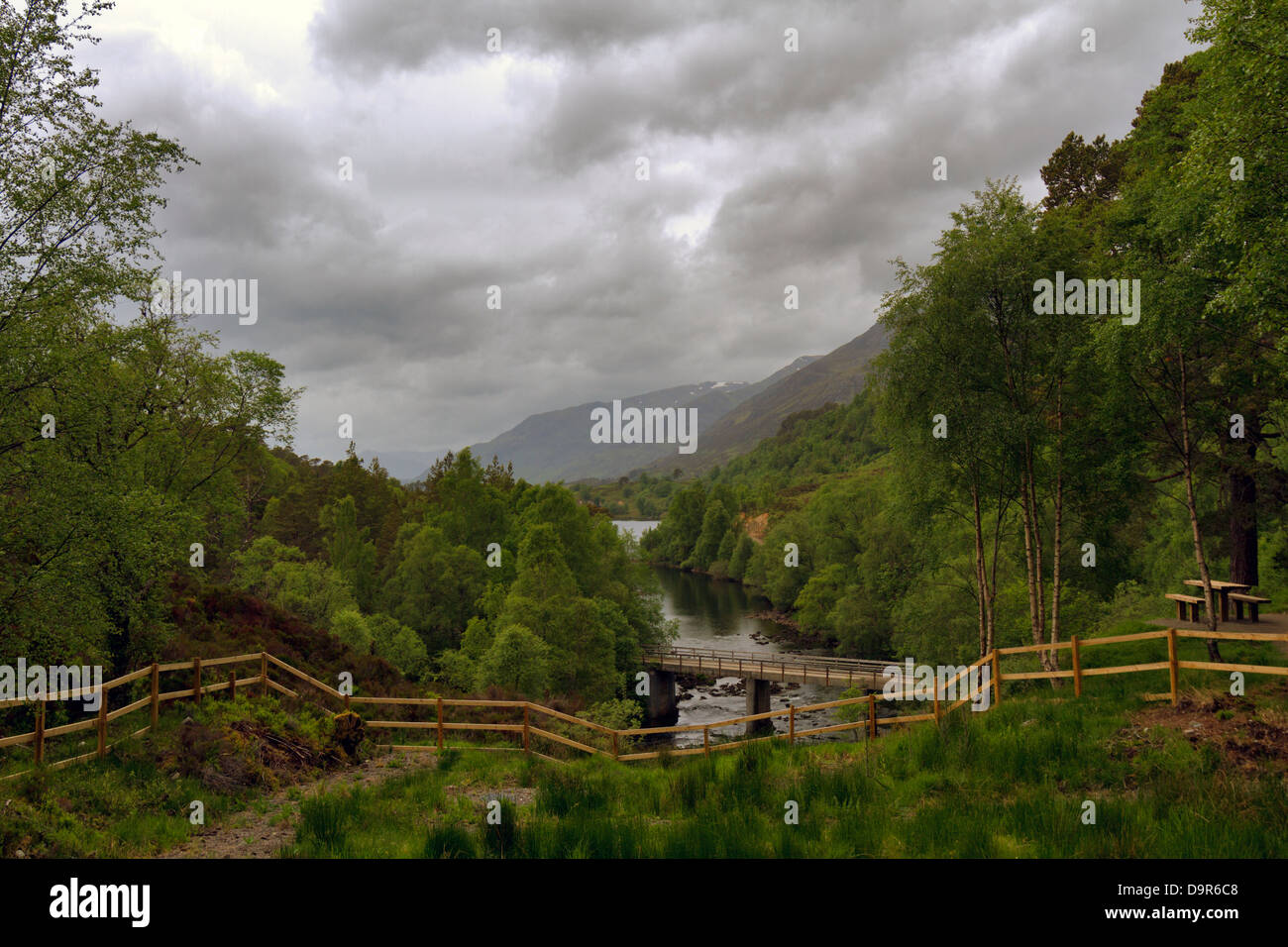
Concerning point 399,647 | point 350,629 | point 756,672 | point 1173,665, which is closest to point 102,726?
point 1173,665

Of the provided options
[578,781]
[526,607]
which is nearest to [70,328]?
[578,781]

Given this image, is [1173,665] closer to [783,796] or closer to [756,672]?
[783,796]

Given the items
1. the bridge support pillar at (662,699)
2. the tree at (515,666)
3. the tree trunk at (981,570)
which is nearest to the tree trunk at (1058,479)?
the tree trunk at (981,570)

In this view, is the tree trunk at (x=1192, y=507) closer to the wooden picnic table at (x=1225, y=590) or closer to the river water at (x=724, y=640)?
the wooden picnic table at (x=1225, y=590)

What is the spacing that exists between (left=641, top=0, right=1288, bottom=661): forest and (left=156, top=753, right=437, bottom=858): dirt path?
57.7ft

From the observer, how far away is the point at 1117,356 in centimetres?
1603

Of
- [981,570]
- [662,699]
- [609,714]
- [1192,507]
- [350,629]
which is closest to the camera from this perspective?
[1192,507]

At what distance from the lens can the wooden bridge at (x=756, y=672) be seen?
134 feet

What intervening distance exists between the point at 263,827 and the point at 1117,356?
2003 cm

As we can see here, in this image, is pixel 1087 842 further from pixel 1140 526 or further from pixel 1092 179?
pixel 1140 526

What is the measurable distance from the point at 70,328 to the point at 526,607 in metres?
27.9

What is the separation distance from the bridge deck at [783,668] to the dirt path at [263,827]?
108 feet

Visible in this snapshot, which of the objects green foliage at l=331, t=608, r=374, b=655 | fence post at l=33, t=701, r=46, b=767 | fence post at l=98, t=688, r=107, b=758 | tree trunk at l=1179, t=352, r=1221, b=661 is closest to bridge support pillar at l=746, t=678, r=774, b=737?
green foliage at l=331, t=608, r=374, b=655

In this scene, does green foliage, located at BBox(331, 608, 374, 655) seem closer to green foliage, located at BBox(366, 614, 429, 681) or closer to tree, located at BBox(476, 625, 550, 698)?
green foliage, located at BBox(366, 614, 429, 681)
